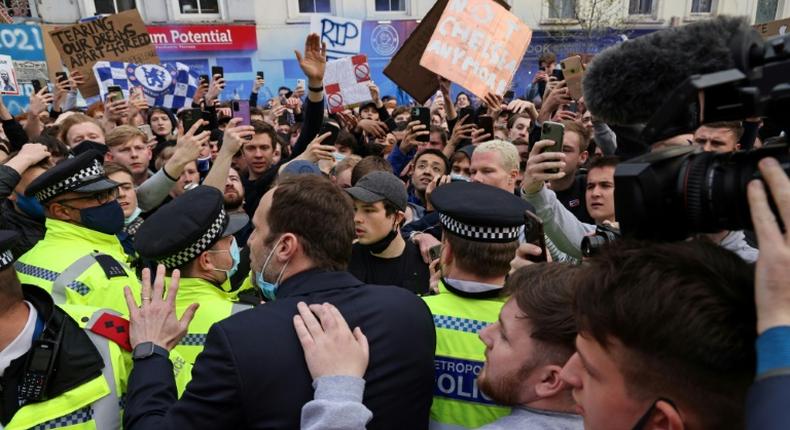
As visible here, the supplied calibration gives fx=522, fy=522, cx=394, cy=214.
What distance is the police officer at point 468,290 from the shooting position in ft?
6.32

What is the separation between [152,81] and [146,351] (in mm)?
7997

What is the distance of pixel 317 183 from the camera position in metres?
1.96

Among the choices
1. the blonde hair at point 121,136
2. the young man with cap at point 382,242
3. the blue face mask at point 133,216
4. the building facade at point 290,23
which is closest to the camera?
the young man with cap at point 382,242

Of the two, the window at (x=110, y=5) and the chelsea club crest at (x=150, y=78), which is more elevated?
the window at (x=110, y=5)

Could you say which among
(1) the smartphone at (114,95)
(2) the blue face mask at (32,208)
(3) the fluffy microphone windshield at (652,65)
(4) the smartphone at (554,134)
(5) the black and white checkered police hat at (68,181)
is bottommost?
(2) the blue face mask at (32,208)

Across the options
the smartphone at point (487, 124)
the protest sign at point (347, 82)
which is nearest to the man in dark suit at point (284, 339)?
the smartphone at point (487, 124)

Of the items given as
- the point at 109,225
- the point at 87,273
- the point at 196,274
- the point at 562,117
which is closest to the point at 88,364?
the point at 196,274

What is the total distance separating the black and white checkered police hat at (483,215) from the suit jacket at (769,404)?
134cm

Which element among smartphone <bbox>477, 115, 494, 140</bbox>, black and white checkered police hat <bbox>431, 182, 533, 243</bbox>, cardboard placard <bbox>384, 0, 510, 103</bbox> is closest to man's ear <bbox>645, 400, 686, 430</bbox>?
black and white checkered police hat <bbox>431, 182, 533, 243</bbox>

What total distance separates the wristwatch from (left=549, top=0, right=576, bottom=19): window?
2144cm

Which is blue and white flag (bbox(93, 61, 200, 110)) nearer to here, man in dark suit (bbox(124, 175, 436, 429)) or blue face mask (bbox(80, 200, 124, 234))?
blue face mask (bbox(80, 200, 124, 234))

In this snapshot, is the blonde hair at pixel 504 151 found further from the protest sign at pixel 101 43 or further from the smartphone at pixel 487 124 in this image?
the protest sign at pixel 101 43

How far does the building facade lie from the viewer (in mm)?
18625

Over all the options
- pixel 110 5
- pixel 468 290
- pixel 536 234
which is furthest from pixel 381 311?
pixel 110 5
